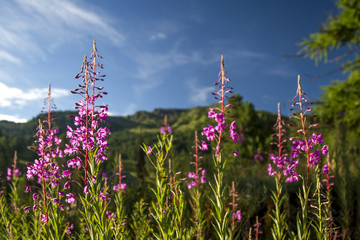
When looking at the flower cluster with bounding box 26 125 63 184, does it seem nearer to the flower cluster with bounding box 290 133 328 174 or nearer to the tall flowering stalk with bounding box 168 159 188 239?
the tall flowering stalk with bounding box 168 159 188 239

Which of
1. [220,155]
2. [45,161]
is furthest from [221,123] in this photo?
[45,161]

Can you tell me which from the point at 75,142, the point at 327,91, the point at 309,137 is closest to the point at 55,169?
the point at 75,142

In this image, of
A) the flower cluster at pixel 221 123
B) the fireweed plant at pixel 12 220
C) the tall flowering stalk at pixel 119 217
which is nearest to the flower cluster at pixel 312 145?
the flower cluster at pixel 221 123

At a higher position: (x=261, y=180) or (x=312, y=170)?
(x=312, y=170)

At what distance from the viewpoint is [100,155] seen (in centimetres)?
233

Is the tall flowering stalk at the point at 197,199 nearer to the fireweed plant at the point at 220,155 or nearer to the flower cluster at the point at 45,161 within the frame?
the fireweed plant at the point at 220,155

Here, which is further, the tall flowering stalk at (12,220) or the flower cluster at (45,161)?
the tall flowering stalk at (12,220)

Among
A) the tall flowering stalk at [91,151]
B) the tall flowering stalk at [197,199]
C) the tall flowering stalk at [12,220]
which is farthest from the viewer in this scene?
the tall flowering stalk at [12,220]

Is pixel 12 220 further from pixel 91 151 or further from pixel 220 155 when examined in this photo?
pixel 220 155

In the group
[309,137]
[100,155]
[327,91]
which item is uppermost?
[327,91]

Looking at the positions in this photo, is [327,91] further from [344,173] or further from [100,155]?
[100,155]

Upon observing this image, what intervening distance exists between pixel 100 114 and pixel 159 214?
1.10 meters

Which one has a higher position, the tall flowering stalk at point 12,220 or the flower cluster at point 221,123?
the flower cluster at point 221,123

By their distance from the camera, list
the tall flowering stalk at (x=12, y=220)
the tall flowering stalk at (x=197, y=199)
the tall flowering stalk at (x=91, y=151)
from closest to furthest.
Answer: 1. the tall flowering stalk at (x=91, y=151)
2. the tall flowering stalk at (x=197, y=199)
3. the tall flowering stalk at (x=12, y=220)
